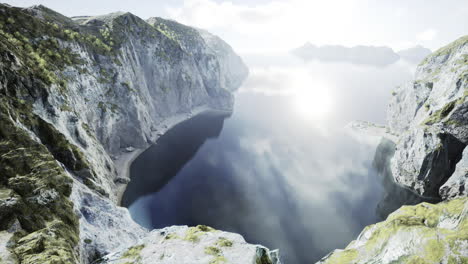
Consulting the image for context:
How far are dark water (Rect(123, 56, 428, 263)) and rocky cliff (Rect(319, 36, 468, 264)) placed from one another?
6511 millimetres

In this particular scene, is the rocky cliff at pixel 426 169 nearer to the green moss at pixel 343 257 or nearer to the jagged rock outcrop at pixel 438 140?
the jagged rock outcrop at pixel 438 140

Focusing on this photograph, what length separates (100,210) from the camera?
3234 cm

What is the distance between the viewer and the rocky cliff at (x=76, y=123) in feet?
69.9

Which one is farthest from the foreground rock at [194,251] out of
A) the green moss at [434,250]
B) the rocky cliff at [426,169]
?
the green moss at [434,250]

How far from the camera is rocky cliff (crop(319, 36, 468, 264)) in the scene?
865 inches

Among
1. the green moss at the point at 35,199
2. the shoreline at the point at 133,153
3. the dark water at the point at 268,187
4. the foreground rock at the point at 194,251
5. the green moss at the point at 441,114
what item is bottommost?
the dark water at the point at 268,187

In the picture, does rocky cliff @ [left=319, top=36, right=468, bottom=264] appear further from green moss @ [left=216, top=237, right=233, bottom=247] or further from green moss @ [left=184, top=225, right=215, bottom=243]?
green moss @ [left=184, top=225, right=215, bottom=243]

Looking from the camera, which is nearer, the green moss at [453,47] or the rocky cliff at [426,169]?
the rocky cliff at [426,169]

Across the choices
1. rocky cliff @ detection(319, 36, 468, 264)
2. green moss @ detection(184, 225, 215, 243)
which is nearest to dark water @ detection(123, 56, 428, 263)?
rocky cliff @ detection(319, 36, 468, 264)

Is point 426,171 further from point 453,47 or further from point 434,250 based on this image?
point 453,47

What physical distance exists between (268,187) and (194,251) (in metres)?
54.6

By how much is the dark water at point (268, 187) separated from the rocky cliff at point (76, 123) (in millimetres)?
11678

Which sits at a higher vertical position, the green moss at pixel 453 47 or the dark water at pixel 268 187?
the green moss at pixel 453 47

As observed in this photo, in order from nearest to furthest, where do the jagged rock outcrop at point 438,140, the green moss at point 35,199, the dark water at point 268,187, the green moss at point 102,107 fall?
the green moss at point 35,199 → the dark water at point 268,187 → the jagged rock outcrop at point 438,140 → the green moss at point 102,107
